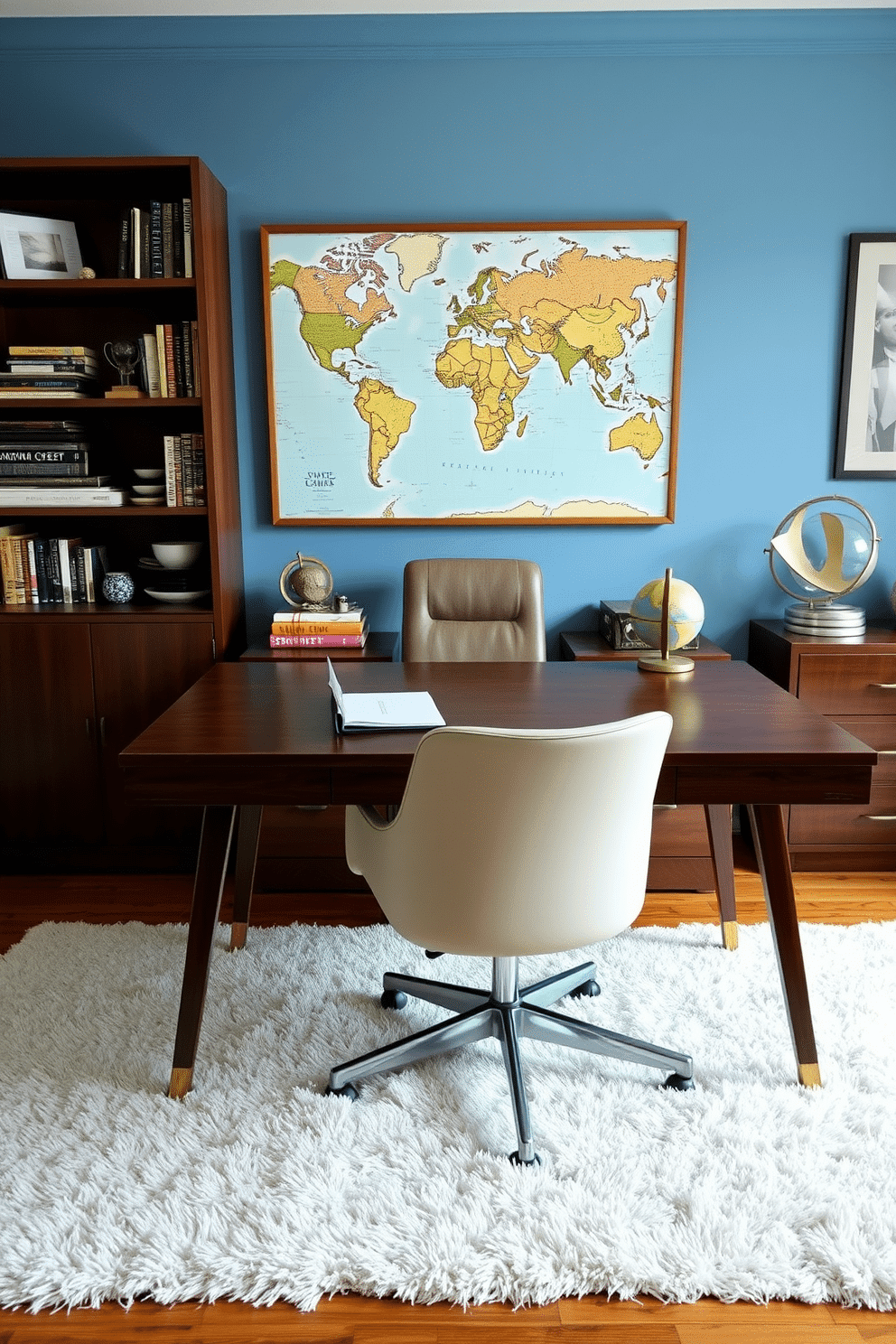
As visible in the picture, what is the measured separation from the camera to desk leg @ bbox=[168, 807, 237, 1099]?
6.68ft

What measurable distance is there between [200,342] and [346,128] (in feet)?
2.85

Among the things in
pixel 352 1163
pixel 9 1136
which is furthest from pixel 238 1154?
pixel 9 1136

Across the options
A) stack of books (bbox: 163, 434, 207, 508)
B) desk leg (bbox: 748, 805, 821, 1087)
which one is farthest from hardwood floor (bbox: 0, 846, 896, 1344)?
stack of books (bbox: 163, 434, 207, 508)

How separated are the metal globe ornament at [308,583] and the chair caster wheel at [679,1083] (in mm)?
1777

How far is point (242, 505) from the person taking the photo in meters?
3.44

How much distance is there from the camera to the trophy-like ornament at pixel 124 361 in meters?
3.10

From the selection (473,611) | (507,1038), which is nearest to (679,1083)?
(507,1038)

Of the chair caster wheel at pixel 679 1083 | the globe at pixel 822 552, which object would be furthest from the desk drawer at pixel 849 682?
the chair caster wheel at pixel 679 1083

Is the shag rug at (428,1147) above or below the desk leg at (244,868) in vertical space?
below

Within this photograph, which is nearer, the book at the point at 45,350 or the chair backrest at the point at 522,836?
the chair backrest at the point at 522,836

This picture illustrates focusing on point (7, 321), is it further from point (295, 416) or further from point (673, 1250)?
point (673, 1250)

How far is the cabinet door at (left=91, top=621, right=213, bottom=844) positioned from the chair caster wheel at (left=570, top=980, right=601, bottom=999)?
1348 mm

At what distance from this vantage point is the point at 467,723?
6.75 ft

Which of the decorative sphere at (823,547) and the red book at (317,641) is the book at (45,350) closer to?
the red book at (317,641)
